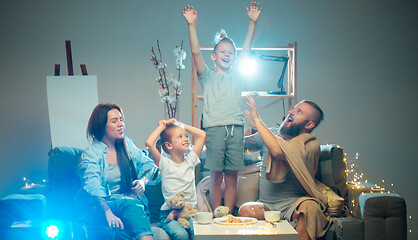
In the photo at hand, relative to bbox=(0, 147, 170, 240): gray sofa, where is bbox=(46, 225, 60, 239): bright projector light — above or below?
below

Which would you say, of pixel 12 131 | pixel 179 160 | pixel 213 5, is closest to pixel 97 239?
pixel 179 160

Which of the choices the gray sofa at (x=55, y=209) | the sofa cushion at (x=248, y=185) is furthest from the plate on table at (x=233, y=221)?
the sofa cushion at (x=248, y=185)

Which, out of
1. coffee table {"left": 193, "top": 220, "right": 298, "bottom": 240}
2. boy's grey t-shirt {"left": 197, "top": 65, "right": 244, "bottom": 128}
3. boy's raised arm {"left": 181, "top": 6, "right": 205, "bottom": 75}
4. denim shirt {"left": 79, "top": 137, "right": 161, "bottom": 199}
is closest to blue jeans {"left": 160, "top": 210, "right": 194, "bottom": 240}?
coffee table {"left": 193, "top": 220, "right": 298, "bottom": 240}

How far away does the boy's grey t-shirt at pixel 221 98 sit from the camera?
305 cm

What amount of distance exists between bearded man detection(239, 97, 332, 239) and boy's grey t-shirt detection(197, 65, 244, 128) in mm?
125

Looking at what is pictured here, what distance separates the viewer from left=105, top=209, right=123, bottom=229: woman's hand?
2490 millimetres

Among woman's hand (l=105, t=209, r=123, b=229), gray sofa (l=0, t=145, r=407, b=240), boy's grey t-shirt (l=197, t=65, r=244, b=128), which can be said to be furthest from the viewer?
boy's grey t-shirt (l=197, t=65, r=244, b=128)

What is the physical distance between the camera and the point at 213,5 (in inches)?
195

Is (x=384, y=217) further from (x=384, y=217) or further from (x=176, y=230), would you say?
(x=176, y=230)

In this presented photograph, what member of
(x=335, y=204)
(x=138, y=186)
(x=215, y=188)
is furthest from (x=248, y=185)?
(x=138, y=186)

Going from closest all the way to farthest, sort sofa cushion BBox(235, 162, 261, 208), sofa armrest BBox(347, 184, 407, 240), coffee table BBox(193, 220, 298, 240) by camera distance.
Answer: coffee table BBox(193, 220, 298, 240) < sofa armrest BBox(347, 184, 407, 240) < sofa cushion BBox(235, 162, 261, 208)

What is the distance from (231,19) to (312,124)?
84.5 inches

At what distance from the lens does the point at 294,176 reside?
2.94 m

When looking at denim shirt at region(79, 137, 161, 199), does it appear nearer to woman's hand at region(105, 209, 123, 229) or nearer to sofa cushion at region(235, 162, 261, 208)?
woman's hand at region(105, 209, 123, 229)
